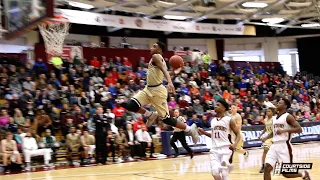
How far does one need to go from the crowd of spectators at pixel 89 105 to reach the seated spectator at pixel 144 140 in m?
0.03

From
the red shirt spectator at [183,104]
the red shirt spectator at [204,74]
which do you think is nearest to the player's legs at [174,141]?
the red shirt spectator at [183,104]

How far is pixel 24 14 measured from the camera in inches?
391

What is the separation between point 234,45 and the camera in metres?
33.5

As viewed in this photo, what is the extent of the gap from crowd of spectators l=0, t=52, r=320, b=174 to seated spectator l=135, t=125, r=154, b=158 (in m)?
0.03

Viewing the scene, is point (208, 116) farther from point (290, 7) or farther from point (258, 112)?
point (290, 7)

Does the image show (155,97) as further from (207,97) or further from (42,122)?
(207,97)

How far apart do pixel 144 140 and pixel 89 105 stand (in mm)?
2561

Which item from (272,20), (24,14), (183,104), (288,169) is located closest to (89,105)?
(183,104)

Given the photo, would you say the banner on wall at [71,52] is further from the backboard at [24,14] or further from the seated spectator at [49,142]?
the backboard at [24,14]

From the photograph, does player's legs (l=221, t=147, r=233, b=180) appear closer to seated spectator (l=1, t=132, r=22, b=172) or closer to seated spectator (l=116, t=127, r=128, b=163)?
seated spectator (l=1, t=132, r=22, b=172)

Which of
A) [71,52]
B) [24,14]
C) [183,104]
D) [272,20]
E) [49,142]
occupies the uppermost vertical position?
[272,20]

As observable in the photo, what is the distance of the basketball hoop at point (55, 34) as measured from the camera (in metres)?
18.5

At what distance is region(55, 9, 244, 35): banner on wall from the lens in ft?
67.8

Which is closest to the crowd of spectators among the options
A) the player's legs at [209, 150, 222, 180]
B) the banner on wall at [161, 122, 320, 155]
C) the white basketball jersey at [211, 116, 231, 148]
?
the banner on wall at [161, 122, 320, 155]
